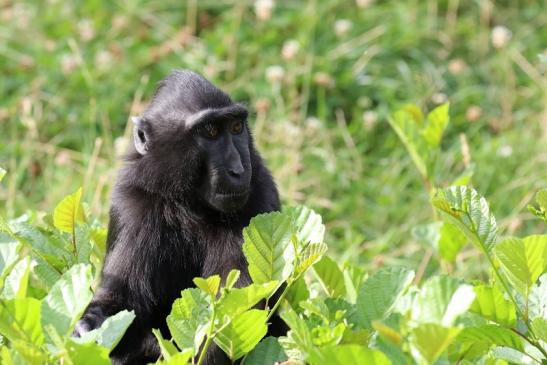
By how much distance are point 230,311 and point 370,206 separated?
4214mm

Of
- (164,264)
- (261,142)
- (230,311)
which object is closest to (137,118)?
(164,264)

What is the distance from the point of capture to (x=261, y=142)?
21.7 ft

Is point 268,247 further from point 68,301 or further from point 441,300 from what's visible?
point 441,300

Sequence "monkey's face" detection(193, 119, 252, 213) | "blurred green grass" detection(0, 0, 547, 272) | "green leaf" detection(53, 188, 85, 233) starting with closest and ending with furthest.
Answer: "green leaf" detection(53, 188, 85, 233) < "monkey's face" detection(193, 119, 252, 213) < "blurred green grass" detection(0, 0, 547, 272)

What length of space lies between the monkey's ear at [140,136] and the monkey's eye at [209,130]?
0.26 meters

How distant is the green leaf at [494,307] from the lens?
7.52 feet

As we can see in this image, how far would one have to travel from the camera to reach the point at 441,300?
1902 millimetres

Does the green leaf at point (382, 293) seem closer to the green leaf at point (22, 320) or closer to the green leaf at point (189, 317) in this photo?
the green leaf at point (189, 317)

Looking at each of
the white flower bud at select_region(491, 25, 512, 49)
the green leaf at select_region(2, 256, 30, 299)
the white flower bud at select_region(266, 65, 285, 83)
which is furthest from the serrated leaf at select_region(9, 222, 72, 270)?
the white flower bud at select_region(491, 25, 512, 49)

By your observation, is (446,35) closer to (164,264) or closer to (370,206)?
(370,206)

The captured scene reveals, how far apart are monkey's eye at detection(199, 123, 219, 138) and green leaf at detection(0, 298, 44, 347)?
76.1 inches

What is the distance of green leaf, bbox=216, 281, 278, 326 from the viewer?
2.15 m

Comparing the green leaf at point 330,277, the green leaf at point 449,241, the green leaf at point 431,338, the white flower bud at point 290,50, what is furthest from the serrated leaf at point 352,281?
the white flower bud at point 290,50

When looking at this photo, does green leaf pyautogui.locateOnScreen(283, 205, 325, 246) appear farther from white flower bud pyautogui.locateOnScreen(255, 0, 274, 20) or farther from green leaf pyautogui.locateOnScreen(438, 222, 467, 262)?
white flower bud pyautogui.locateOnScreen(255, 0, 274, 20)
